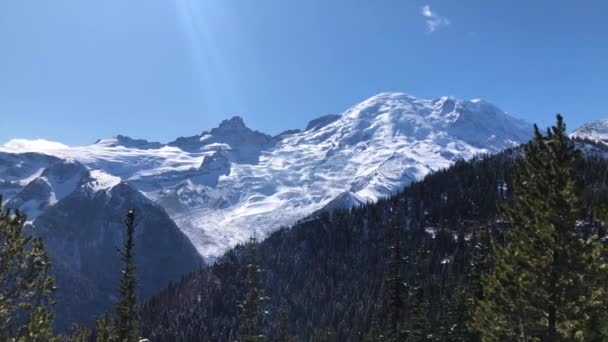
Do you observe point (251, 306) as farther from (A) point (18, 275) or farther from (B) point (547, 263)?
(B) point (547, 263)

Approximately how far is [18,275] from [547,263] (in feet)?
71.2

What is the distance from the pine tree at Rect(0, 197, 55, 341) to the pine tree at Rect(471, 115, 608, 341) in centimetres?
1917

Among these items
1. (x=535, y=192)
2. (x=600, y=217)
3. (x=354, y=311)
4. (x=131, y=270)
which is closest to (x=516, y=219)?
(x=535, y=192)

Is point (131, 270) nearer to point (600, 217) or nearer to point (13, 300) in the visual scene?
point (13, 300)

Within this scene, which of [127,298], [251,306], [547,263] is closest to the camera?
[547,263]

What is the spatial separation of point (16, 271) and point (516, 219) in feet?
69.9

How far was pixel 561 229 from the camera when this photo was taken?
75.7ft

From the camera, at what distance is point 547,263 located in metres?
22.9

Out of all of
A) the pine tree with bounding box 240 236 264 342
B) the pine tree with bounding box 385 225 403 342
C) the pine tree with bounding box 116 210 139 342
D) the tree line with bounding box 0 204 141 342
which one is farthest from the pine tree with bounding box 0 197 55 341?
the pine tree with bounding box 385 225 403 342

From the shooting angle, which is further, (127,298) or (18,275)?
(127,298)

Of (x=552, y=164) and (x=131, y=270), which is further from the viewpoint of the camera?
(x=131, y=270)

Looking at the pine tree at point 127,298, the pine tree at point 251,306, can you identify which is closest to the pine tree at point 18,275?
the pine tree at point 127,298

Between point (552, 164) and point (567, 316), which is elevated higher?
point (552, 164)

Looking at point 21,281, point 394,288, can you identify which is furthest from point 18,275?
point 394,288
